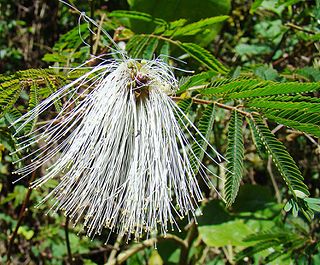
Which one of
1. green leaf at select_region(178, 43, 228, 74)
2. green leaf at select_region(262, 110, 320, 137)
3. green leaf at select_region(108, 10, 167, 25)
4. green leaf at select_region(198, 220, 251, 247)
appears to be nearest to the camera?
green leaf at select_region(262, 110, 320, 137)

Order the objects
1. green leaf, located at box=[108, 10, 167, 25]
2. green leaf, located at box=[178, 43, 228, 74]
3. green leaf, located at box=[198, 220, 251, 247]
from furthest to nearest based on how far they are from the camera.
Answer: green leaf, located at box=[198, 220, 251, 247] → green leaf, located at box=[108, 10, 167, 25] → green leaf, located at box=[178, 43, 228, 74]

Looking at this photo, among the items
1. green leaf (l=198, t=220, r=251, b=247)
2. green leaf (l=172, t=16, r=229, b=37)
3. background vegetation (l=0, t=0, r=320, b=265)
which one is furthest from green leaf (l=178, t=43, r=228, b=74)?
green leaf (l=198, t=220, r=251, b=247)

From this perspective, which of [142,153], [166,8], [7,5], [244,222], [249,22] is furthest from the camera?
[7,5]

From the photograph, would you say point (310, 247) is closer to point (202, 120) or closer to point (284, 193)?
point (202, 120)

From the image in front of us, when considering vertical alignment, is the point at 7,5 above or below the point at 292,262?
above

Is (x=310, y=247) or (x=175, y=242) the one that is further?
(x=175, y=242)

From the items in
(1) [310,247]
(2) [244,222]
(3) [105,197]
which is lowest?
(2) [244,222]

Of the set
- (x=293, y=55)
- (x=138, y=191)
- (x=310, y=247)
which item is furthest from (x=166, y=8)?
(x=310, y=247)

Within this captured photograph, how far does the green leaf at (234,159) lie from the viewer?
117 cm

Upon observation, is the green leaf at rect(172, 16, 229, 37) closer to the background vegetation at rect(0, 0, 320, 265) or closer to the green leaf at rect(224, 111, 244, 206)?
the background vegetation at rect(0, 0, 320, 265)

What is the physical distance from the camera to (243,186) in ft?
7.40

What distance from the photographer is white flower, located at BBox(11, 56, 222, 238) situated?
125cm

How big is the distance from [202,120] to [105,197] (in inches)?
11.9

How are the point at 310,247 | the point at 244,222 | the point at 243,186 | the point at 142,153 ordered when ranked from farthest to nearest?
the point at 243,186
the point at 244,222
the point at 310,247
the point at 142,153
